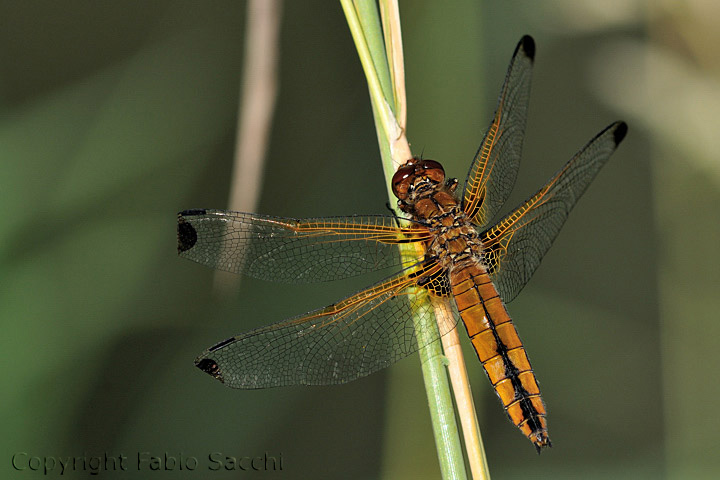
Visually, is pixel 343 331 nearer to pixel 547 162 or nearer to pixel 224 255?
pixel 224 255

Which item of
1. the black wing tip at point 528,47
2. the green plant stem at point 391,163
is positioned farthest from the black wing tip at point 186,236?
the black wing tip at point 528,47

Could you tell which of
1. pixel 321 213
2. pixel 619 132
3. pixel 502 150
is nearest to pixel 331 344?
pixel 502 150

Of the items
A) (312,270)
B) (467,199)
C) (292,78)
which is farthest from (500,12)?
(312,270)

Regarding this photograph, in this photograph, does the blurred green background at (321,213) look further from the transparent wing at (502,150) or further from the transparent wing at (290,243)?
the transparent wing at (290,243)

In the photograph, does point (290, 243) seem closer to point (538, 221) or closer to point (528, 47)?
point (538, 221)

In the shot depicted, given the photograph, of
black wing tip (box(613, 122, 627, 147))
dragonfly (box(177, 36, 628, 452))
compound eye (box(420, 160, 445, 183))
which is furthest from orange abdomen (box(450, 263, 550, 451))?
black wing tip (box(613, 122, 627, 147))

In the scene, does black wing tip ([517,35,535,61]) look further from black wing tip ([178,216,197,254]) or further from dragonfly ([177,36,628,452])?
black wing tip ([178,216,197,254])

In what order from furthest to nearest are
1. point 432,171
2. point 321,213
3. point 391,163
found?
point 321,213, point 432,171, point 391,163
